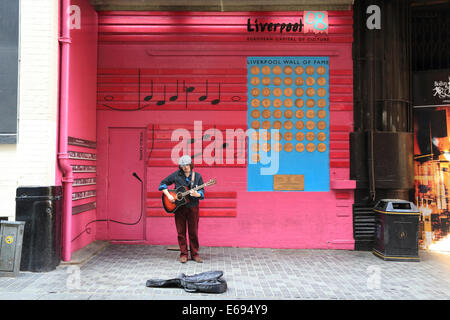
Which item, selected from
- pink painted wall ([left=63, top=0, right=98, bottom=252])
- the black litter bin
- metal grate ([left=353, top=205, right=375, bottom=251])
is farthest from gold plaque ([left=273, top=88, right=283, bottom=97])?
the black litter bin

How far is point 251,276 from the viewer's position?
19.9 feet

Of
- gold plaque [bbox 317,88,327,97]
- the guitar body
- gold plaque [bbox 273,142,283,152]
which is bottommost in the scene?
the guitar body

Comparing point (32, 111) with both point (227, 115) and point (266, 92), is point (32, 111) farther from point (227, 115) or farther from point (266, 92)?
point (266, 92)

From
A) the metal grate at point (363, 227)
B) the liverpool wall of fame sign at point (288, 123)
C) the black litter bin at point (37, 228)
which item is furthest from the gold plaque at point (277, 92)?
the black litter bin at point (37, 228)

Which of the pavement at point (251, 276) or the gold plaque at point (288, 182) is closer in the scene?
the pavement at point (251, 276)

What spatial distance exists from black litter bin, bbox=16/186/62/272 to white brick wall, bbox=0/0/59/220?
0.67 feet

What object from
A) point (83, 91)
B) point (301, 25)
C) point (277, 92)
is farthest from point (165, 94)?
point (301, 25)

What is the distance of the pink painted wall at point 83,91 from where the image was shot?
7.19m

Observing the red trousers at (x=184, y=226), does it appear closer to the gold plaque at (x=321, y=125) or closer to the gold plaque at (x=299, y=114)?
the gold plaque at (x=299, y=114)

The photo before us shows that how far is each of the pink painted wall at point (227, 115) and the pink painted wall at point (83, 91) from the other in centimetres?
24

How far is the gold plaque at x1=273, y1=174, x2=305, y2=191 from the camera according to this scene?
8.24 meters

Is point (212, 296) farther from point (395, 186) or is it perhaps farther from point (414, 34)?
point (414, 34)

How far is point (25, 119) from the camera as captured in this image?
20.7 ft

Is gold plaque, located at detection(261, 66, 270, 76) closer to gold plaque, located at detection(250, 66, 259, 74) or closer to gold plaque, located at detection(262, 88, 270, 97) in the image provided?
gold plaque, located at detection(250, 66, 259, 74)
